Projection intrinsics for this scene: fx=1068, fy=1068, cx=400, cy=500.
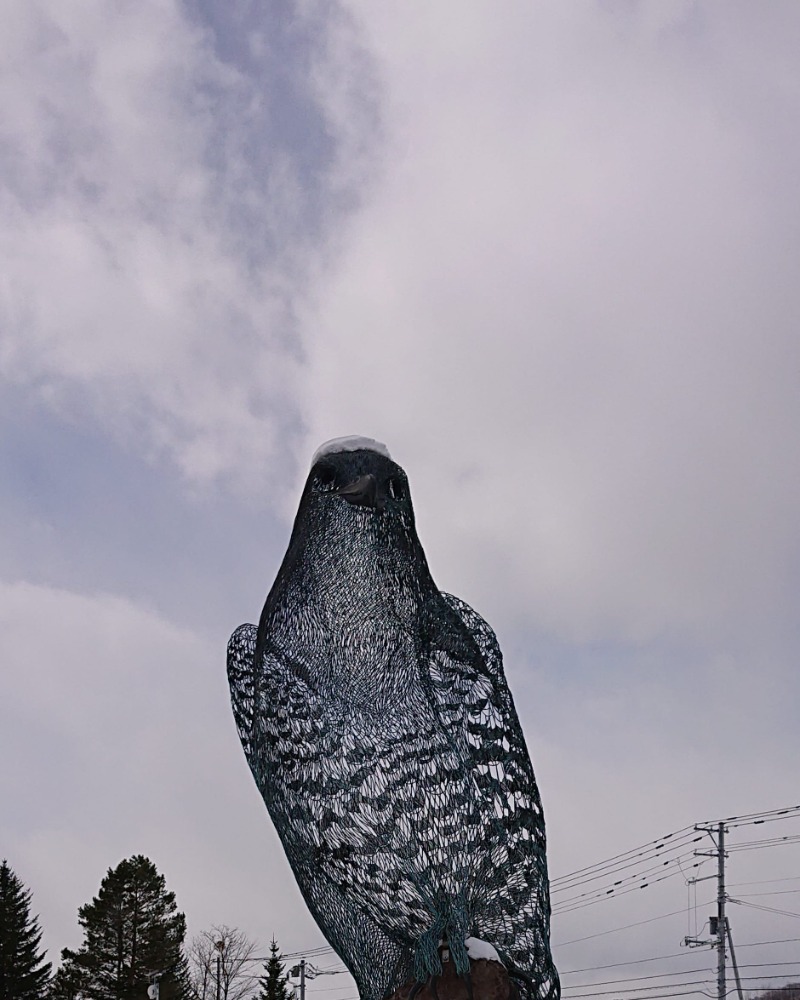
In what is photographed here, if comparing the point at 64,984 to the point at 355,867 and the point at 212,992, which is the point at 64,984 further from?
the point at 355,867

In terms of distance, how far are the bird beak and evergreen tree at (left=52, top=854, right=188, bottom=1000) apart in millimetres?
20091

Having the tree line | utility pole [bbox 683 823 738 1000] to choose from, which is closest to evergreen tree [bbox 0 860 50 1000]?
the tree line

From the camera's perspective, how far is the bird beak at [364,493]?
5.29 m

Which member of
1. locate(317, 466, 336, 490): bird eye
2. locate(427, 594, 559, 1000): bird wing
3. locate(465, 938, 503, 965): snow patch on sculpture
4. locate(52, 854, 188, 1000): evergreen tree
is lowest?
locate(465, 938, 503, 965): snow patch on sculpture

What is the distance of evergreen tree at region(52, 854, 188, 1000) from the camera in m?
22.7

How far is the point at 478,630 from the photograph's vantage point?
569cm

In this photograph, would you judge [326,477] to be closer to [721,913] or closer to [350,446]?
[350,446]

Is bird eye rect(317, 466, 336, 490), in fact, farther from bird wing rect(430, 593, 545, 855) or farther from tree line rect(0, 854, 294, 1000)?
tree line rect(0, 854, 294, 1000)

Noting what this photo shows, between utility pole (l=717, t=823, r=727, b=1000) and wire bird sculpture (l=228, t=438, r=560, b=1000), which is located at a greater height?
utility pole (l=717, t=823, r=727, b=1000)

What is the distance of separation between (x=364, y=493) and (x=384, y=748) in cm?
125

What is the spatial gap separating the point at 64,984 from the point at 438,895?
72.1 feet

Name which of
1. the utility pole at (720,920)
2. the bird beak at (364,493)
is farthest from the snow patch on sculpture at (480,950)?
the utility pole at (720,920)

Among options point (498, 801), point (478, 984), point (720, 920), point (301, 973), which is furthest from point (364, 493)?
point (301, 973)

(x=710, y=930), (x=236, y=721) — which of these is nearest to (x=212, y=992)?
(x=710, y=930)
